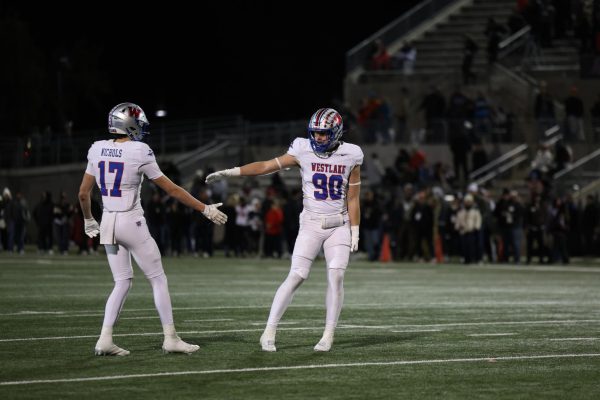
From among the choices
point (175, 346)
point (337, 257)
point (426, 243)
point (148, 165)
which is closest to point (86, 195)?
point (148, 165)

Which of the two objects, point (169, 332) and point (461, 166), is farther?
point (461, 166)

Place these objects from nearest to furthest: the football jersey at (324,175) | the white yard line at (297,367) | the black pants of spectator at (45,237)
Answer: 1. the white yard line at (297,367)
2. the football jersey at (324,175)
3. the black pants of spectator at (45,237)

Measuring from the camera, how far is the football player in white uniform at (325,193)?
1087cm

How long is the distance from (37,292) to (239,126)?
849 inches

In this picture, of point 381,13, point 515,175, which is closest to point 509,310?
point 515,175

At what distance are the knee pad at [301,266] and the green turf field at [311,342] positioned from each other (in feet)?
2.06

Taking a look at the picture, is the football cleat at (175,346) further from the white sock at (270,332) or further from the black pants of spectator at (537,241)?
the black pants of spectator at (537,241)

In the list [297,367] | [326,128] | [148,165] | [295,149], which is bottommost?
[297,367]

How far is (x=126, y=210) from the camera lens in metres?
10.3

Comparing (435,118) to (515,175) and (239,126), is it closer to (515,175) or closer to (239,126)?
(515,175)

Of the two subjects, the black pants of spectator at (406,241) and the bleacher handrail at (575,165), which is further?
the bleacher handrail at (575,165)

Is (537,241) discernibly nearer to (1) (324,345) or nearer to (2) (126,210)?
(1) (324,345)

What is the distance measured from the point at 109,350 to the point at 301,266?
171 centimetres

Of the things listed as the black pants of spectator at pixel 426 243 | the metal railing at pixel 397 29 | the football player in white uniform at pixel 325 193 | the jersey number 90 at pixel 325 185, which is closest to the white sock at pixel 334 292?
the football player in white uniform at pixel 325 193
